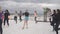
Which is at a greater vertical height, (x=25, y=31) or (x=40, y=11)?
(x=40, y=11)

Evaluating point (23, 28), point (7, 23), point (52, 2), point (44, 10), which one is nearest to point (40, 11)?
point (44, 10)

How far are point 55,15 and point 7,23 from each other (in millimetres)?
617

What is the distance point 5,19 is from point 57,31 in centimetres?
68

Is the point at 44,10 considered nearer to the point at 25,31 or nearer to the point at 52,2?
the point at 52,2

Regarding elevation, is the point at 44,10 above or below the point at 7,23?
above

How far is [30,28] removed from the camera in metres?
1.70

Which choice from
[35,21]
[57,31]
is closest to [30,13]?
[35,21]

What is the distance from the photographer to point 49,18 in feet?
5.63

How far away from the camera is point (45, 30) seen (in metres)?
1.71

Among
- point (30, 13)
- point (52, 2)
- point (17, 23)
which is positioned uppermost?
point (52, 2)

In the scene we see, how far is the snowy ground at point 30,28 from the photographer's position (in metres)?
1.69

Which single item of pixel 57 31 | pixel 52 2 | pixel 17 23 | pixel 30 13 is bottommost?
pixel 57 31

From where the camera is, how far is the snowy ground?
169 cm

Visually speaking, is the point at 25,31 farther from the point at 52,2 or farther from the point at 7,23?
the point at 52,2
